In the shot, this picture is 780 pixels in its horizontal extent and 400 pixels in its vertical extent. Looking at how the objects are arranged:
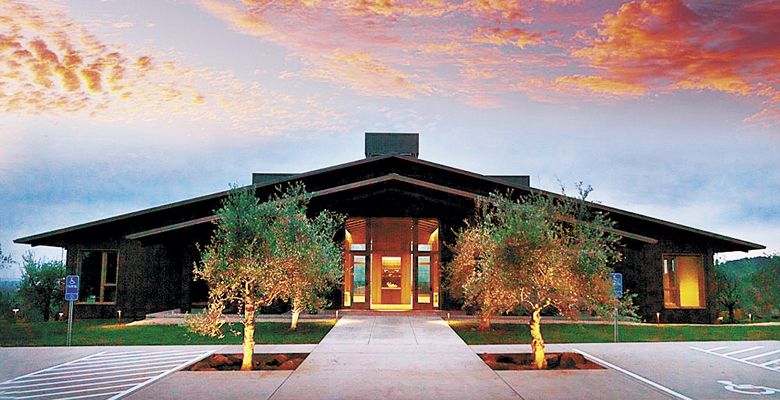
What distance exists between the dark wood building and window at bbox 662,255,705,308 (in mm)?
41

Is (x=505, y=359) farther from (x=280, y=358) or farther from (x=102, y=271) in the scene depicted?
(x=102, y=271)

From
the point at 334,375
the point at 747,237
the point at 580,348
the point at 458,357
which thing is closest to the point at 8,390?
the point at 334,375

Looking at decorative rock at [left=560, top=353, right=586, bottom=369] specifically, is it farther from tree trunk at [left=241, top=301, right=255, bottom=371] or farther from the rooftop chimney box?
the rooftop chimney box

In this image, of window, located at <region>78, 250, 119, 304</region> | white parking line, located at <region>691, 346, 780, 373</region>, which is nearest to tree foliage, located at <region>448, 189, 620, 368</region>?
white parking line, located at <region>691, 346, 780, 373</region>

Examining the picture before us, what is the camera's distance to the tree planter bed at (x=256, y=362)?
38.7ft

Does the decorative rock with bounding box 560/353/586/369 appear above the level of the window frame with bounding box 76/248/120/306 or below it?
below

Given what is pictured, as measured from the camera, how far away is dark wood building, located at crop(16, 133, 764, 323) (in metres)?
22.7

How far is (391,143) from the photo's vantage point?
3262cm

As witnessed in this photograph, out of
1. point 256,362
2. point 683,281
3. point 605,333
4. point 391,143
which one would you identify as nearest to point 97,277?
point 256,362

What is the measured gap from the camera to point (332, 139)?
32688mm

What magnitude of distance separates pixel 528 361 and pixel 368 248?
12.0 metres

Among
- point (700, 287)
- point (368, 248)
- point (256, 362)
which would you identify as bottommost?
point (256, 362)

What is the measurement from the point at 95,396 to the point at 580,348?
35.7 feet

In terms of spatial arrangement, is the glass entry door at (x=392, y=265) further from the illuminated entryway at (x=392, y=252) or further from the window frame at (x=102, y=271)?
the window frame at (x=102, y=271)
